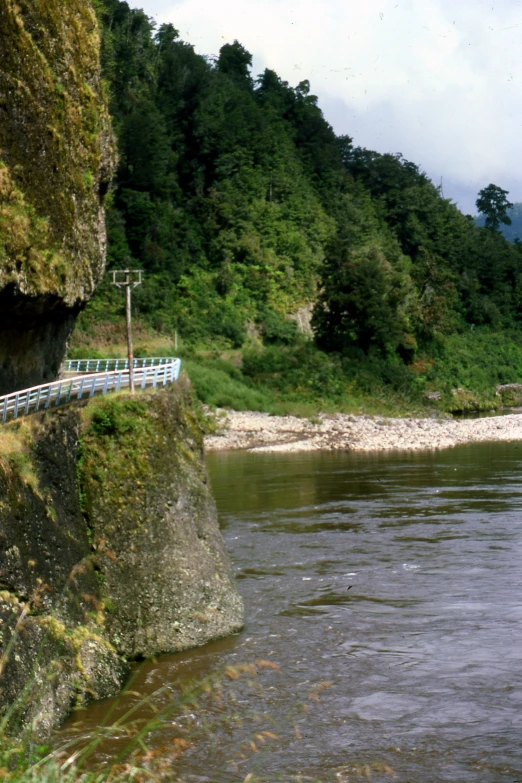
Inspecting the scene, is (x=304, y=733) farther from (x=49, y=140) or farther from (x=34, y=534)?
(x=49, y=140)

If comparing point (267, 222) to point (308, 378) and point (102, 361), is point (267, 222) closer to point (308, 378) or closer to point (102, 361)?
point (308, 378)

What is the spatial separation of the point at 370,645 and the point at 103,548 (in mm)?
4971

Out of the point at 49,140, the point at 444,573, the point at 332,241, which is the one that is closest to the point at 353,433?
the point at 332,241

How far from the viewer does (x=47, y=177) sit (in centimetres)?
1667

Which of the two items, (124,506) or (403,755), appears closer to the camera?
(403,755)

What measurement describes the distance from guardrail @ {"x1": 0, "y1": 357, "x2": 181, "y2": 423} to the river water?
4.50 meters

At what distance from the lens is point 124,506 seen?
1510cm

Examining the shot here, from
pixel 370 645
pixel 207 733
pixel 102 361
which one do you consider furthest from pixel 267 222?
pixel 207 733

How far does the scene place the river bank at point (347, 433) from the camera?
4566 centimetres

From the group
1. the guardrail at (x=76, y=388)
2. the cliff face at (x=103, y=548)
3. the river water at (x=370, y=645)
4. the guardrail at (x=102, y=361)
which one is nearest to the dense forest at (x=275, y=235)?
the guardrail at (x=102, y=361)

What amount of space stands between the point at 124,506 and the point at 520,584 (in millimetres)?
9065

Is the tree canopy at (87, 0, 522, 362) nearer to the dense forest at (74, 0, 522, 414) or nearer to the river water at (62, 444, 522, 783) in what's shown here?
the dense forest at (74, 0, 522, 414)

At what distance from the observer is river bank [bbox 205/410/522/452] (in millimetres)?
45656

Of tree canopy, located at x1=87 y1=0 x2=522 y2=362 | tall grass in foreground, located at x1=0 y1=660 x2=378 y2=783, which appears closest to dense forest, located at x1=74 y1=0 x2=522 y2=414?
tree canopy, located at x1=87 y1=0 x2=522 y2=362
